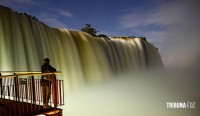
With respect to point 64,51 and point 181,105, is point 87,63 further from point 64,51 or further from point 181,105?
point 181,105

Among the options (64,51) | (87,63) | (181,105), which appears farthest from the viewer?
(181,105)

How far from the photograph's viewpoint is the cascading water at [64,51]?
43.1 ft

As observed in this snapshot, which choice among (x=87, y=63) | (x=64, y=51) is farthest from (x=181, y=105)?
(x=64, y=51)

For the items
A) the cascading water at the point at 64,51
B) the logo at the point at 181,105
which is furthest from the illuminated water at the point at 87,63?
the logo at the point at 181,105

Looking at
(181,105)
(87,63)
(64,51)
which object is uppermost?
(64,51)

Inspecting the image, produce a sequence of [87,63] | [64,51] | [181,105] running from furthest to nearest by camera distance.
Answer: [181,105] < [87,63] < [64,51]

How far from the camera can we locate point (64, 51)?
1720 centimetres

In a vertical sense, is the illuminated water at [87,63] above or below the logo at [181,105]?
above

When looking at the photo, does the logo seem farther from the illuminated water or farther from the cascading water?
the cascading water

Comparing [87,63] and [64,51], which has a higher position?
[64,51]

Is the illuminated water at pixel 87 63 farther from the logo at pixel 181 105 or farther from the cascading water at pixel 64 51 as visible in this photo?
the logo at pixel 181 105

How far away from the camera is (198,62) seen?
41.8 metres

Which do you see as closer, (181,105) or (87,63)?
(87,63)

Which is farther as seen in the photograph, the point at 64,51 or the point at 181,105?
the point at 181,105
